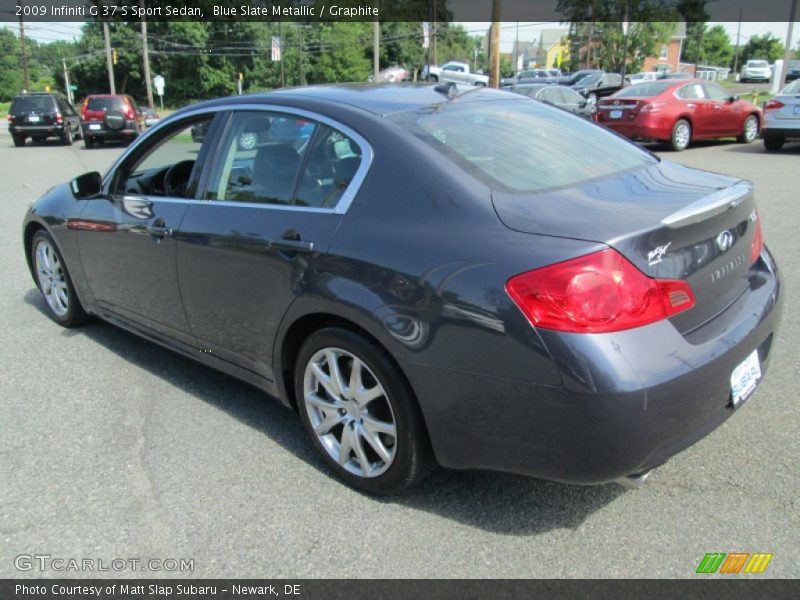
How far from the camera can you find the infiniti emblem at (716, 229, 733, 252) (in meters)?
2.56

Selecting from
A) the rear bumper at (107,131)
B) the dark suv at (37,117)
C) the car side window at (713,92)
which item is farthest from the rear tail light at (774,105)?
the dark suv at (37,117)

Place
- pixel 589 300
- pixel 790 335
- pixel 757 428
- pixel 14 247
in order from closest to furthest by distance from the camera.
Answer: pixel 589 300 → pixel 757 428 → pixel 790 335 → pixel 14 247

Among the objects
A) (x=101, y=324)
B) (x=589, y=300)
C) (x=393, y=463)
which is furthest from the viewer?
(x=101, y=324)

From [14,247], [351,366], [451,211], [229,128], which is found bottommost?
[14,247]

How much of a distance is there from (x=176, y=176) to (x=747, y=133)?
16032 mm

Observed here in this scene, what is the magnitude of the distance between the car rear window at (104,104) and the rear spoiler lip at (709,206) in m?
23.2

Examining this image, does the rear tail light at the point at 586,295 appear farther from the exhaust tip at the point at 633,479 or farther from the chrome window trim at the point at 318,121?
the chrome window trim at the point at 318,121

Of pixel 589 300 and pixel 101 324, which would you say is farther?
pixel 101 324

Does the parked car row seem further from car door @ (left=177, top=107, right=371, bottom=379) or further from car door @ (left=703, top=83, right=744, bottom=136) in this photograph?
car door @ (left=177, top=107, right=371, bottom=379)

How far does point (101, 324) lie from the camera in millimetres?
5078

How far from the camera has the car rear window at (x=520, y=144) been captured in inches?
107

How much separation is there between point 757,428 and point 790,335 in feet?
4.62
